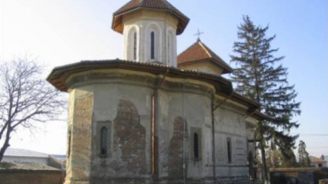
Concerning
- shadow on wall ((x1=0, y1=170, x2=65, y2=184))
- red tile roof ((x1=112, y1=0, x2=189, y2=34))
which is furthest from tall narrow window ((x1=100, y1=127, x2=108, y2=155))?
shadow on wall ((x1=0, y1=170, x2=65, y2=184))

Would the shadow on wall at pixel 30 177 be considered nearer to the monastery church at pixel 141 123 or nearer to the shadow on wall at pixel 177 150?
the monastery church at pixel 141 123

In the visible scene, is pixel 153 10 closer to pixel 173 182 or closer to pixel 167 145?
pixel 167 145

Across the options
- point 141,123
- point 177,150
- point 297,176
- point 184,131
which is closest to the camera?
point 141,123

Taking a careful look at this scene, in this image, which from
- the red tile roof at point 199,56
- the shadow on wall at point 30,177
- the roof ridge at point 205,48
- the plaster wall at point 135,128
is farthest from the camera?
the shadow on wall at point 30,177

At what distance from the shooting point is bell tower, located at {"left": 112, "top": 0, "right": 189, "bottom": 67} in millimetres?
19641

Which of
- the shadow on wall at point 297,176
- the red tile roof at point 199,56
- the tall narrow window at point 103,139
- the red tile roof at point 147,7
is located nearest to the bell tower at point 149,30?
the red tile roof at point 147,7

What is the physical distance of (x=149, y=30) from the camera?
1989cm

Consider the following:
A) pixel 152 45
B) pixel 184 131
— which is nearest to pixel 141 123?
pixel 184 131

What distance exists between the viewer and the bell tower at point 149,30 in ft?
64.4

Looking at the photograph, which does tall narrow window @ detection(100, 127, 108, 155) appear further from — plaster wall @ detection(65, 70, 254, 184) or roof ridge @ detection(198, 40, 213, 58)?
roof ridge @ detection(198, 40, 213, 58)

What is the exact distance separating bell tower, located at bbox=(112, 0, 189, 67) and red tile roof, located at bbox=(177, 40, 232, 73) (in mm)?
4073

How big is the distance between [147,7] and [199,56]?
6.12 m

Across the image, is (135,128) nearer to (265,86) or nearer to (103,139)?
(103,139)

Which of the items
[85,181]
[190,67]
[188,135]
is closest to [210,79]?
[188,135]
